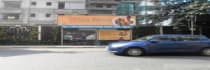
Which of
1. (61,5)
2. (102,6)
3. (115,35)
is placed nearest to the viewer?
(115,35)

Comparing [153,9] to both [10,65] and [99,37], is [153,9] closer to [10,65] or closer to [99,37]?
[99,37]

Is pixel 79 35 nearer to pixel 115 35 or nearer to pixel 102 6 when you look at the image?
pixel 115 35

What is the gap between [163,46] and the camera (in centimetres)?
1661

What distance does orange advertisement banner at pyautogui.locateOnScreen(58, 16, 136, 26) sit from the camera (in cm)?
3275

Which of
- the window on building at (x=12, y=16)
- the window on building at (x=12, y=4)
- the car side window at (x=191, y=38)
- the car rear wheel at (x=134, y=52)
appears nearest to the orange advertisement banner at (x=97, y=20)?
the car side window at (x=191, y=38)

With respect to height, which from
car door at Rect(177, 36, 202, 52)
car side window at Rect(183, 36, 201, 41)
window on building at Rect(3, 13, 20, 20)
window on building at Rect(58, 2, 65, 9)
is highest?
window on building at Rect(58, 2, 65, 9)

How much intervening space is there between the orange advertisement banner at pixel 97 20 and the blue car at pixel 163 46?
52.4ft

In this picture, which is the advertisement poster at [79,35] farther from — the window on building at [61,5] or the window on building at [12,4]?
the window on building at [12,4]

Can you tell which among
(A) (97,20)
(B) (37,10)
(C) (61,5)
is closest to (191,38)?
(A) (97,20)

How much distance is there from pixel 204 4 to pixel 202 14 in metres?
0.81

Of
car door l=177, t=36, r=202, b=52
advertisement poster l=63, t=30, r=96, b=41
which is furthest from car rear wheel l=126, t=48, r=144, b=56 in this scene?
advertisement poster l=63, t=30, r=96, b=41

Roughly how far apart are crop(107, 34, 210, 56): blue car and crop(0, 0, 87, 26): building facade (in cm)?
4949

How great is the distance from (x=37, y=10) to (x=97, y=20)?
36120mm

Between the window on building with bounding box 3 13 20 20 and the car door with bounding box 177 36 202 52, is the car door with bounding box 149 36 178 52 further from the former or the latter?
the window on building with bounding box 3 13 20 20
